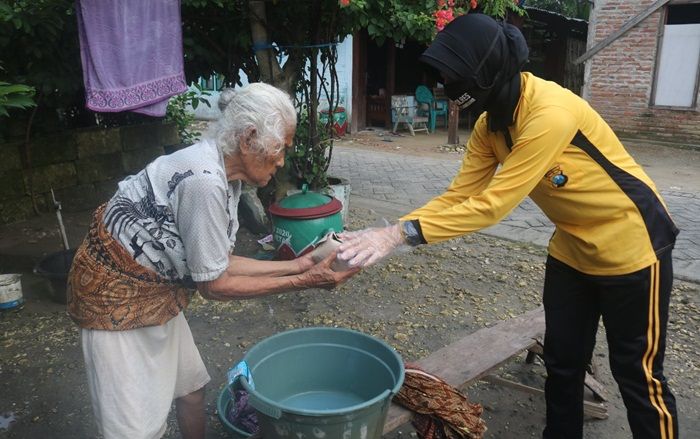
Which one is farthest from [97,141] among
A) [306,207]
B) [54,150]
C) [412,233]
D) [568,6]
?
[568,6]

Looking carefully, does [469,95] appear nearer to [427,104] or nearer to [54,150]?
[54,150]

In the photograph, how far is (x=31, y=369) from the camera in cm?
345

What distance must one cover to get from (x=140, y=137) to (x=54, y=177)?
3.70 ft

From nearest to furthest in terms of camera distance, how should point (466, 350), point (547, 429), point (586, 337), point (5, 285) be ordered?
1. point (586, 337)
2. point (547, 429)
3. point (466, 350)
4. point (5, 285)

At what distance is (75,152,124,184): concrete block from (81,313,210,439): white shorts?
16.5 ft

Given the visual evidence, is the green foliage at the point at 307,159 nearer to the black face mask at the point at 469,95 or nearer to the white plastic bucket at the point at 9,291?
the white plastic bucket at the point at 9,291

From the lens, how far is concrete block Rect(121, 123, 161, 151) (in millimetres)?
6781

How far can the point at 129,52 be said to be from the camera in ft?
14.7

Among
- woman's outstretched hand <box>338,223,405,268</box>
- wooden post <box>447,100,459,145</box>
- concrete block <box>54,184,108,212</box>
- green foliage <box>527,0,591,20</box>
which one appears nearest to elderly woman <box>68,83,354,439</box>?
woman's outstretched hand <box>338,223,405,268</box>

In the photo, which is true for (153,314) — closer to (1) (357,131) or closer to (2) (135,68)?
(2) (135,68)

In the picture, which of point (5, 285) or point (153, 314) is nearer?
point (153, 314)

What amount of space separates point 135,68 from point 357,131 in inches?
370

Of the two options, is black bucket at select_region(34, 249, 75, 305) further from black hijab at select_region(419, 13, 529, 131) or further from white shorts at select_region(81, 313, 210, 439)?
black hijab at select_region(419, 13, 529, 131)

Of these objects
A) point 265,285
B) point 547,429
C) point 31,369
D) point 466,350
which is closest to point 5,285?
point 31,369
